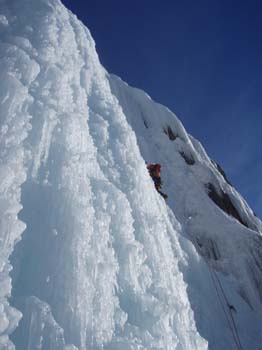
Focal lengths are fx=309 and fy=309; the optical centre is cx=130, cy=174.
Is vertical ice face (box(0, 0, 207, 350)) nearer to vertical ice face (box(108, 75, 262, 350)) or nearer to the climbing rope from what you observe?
vertical ice face (box(108, 75, 262, 350))

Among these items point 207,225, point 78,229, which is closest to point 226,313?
point 207,225

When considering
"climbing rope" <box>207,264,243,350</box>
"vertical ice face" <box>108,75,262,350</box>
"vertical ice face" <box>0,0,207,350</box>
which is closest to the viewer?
"vertical ice face" <box>0,0,207,350</box>

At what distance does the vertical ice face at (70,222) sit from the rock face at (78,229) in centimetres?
2

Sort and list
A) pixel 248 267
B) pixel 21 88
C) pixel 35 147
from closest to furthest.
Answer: pixel 35 147, pixel 21 88, pixel 248 267

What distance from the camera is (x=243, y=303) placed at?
31.0ft

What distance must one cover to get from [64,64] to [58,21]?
6.70 feet

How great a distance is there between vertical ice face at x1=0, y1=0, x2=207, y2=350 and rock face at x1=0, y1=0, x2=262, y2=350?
0.05ft

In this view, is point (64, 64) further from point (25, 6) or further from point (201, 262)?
point (201, 262)

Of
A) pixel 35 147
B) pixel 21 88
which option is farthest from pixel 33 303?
pixel 21 88

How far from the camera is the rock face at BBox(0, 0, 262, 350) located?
3154 mm

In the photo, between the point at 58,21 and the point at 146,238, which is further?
the point at 58,21

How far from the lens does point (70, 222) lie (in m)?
3.89

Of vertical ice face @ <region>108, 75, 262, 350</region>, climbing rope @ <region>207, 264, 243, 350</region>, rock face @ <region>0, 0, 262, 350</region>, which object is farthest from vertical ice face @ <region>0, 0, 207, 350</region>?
climbing rope @ <region>207, 264, 243, 350</region>

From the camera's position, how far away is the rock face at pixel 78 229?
10.3ft
